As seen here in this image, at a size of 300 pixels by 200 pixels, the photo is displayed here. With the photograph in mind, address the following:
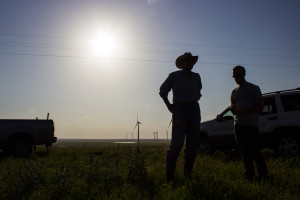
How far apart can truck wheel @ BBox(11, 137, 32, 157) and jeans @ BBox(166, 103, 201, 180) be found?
7518 millimetres

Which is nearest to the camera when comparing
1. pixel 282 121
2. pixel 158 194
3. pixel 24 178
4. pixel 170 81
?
pixel 158 194

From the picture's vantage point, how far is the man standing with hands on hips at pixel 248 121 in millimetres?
3834

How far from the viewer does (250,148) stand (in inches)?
151

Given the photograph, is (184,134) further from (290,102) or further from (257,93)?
(290,102)

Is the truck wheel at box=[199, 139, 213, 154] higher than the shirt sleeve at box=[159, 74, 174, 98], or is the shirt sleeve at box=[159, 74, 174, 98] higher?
the shirt sleeve at box=[159, 74, 174, 98]

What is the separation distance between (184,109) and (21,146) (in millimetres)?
7899

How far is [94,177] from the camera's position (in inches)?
160

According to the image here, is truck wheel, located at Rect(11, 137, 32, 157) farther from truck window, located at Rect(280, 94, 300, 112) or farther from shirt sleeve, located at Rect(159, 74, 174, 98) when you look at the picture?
truck window, located at Rect(280, 94, 300, 112)

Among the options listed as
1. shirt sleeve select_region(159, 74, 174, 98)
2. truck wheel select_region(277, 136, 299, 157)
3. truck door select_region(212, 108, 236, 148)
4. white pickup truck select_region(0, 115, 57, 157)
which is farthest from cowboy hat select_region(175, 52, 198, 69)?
white pickup truck select_region(0, 115, 57, 157)

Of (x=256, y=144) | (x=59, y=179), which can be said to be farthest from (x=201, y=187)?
(x=59, y=179)

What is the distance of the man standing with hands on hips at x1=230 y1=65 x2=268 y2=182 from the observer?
3834 millimetres

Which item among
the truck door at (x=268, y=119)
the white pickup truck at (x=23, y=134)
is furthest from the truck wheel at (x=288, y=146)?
the white pickup truck at (x=23, y=134)

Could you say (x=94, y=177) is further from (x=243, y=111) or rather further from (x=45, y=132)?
(x=45, y=132)

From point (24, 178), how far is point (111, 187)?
4.46 feet
